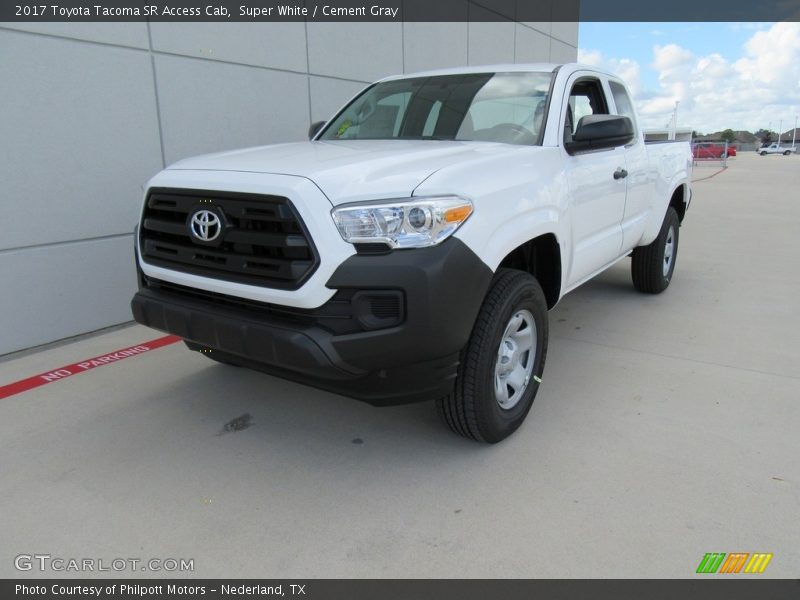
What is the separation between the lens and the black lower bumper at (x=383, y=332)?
2.30 m

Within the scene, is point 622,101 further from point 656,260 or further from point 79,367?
point 79,367

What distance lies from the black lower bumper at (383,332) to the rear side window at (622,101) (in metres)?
2.78

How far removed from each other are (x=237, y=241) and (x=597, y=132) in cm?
207

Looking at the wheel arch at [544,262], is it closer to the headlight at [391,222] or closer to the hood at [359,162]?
the hood at [359,162]

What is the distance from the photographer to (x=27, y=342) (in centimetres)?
447

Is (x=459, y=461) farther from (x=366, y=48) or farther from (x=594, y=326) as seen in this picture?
(x=366, y=48)

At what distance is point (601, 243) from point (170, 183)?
266 cm

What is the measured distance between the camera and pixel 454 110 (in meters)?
3.70

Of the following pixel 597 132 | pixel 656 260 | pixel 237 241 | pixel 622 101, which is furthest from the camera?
pixel 656 260

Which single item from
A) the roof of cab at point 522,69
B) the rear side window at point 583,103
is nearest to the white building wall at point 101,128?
the roof of cab at point 522,69

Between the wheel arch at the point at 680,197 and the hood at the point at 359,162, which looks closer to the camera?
the hood at the point at 359,162

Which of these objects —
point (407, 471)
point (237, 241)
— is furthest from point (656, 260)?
point (237, 241)

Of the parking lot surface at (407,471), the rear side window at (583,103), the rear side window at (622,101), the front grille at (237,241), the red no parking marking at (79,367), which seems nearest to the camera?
the parking lot surface at (407,471)

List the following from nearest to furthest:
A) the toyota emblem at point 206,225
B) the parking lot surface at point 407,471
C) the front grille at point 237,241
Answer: the parking lot surface at point 407,471
the front grille at point 237,241
the toyota emblem at point 206,225
